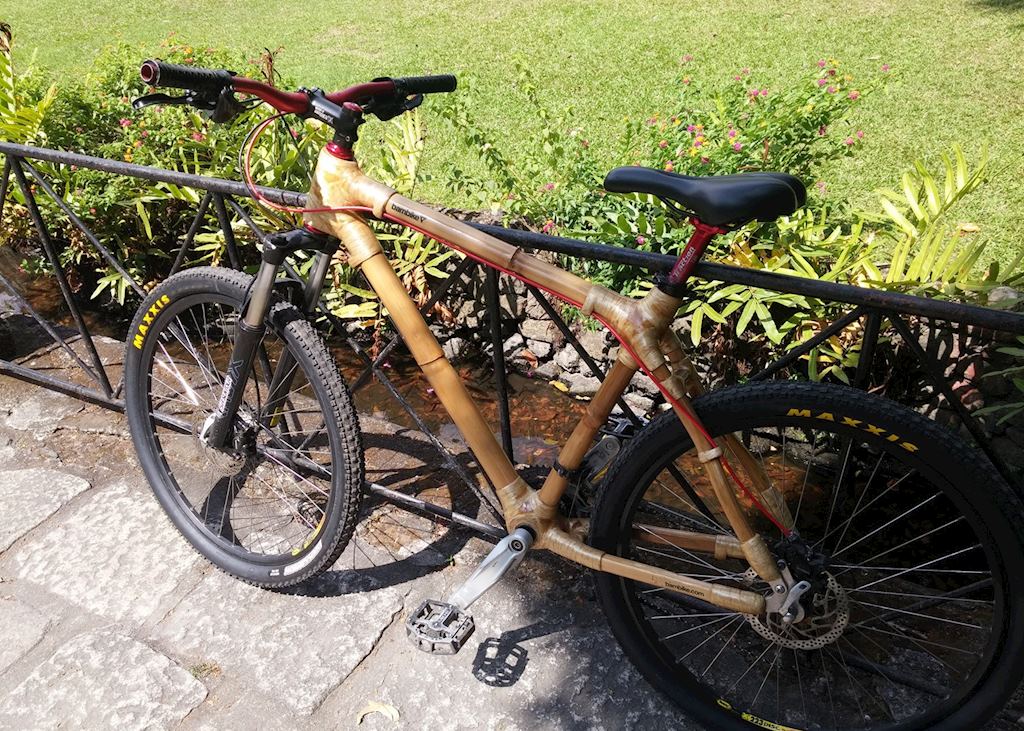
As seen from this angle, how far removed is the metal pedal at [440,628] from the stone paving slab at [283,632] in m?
0.20

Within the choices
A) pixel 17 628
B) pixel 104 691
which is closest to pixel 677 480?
pixel 104 691

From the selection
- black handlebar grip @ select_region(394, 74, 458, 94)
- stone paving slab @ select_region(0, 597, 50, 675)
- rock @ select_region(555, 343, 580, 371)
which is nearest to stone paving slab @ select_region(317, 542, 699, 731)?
stone paving slab @ select_region(0, 597, 50, 675)

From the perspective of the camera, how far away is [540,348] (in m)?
4.61

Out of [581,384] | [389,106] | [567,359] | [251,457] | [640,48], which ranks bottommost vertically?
[581,384]

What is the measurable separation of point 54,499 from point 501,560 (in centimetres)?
184

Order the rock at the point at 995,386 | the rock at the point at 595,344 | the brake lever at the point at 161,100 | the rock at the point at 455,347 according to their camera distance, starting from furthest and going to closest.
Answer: the rock at the point at 455,347
the rock at the point at 595,344
the rock at the point at 995,386
the brake lever at the point at 161,100

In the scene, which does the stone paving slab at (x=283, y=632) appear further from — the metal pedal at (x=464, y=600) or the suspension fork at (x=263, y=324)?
the suspension fork at (x=263, y=324)

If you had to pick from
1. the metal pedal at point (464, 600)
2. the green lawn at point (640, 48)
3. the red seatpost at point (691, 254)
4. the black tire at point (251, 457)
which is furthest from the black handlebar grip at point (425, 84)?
the green lawn at point (640, 48)

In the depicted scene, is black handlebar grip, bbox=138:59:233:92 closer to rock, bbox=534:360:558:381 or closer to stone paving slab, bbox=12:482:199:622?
stone paving slab, bbox=12:482:199:622

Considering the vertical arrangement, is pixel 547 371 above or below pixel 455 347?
below

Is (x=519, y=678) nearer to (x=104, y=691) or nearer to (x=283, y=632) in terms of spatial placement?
(x=283, y=632)

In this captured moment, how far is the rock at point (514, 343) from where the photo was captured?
4676mm

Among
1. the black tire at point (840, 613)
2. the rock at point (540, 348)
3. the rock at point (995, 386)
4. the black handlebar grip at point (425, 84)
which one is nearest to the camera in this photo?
the black tire at point (840, 613)

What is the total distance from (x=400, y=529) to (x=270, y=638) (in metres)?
0.58
